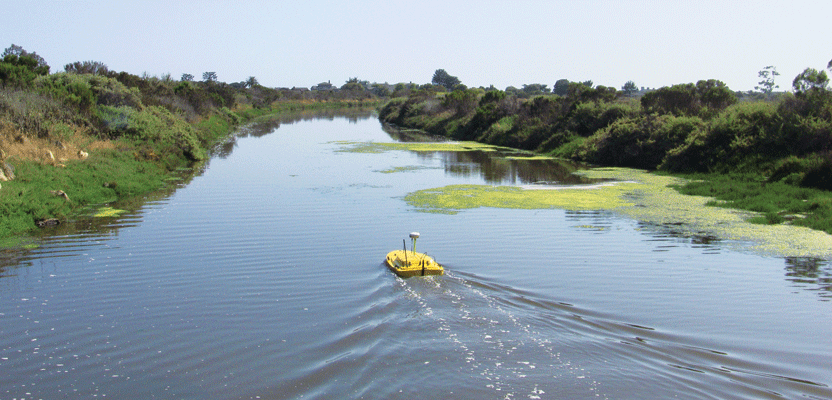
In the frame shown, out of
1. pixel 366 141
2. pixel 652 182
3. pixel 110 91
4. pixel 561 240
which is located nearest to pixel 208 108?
pixel 366 141

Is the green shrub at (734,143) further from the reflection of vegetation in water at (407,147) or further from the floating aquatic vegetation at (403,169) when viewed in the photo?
the reflection of vegetation in water at (407,147)

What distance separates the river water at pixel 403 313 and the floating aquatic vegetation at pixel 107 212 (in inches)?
29.8

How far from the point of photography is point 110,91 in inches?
1198

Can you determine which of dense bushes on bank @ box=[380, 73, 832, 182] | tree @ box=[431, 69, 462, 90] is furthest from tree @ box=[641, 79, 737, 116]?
tree @ box=[431, 69, 462, 90]

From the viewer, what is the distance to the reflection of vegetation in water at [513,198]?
60.3ft

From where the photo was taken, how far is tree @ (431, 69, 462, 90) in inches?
6496

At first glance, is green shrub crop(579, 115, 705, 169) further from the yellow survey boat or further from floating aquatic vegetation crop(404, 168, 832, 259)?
the yellow survey boat

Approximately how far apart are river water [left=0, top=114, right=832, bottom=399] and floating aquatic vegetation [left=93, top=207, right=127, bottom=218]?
2.48 ft

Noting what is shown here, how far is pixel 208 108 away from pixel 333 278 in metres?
48.4

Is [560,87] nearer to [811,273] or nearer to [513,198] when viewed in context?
[513,198]

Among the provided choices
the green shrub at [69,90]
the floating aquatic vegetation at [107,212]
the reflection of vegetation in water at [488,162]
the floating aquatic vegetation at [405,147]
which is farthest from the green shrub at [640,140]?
the green shrub at [69,90]

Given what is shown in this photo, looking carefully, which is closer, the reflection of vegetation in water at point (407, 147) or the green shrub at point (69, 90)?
the green shrub at point (69, 90)

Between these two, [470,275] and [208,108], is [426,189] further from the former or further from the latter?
[208,108]

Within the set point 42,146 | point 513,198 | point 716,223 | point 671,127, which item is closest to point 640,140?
point 671,127
